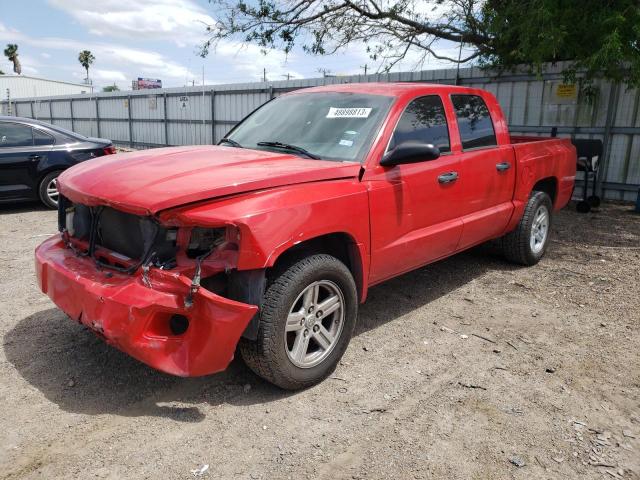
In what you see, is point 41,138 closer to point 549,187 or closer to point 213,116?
point 549,187

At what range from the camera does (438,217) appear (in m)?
4.02

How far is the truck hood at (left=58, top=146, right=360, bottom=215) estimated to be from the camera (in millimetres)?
2676

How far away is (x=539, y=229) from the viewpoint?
18.9 ft

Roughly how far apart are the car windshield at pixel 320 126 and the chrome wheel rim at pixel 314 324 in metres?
0.93

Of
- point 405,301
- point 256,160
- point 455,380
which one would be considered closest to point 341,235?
point 256,160

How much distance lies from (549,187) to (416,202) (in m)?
2.90

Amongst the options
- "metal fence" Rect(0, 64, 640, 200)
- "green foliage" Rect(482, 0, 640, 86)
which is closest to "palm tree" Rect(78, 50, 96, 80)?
"metal fence" Rect(0, 64, 640, 200)

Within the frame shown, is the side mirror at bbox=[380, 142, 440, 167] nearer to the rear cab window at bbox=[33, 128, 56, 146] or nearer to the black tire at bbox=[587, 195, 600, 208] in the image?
the black tire at bbox=[587, 195, 600, 208]

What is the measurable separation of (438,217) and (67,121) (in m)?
26.9

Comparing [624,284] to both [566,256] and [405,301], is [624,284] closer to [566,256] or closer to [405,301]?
[566,256]

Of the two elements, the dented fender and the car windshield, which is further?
the car windshield

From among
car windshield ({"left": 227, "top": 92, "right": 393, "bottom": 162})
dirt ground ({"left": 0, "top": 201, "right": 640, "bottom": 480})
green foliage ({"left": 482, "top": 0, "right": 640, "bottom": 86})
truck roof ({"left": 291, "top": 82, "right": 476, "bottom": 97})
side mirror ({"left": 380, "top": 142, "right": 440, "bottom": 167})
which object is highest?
green foliage ({"left": 482, "top": 0, "right": 640, "bottom": 86})

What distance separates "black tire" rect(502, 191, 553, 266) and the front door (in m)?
1.40

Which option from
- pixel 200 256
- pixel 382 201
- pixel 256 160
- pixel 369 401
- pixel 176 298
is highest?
pixel 256 160
